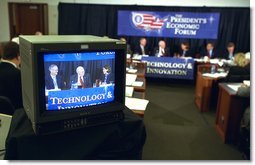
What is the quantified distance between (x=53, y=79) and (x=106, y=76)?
0.22m

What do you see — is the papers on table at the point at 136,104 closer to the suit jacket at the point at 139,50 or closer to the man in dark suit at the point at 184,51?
the man in dark suit at the point at 184,51

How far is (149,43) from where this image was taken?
704 cm

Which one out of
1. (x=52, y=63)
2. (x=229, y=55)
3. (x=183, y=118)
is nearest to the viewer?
(x=52, y=63)

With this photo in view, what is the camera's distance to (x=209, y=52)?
21.5 ft

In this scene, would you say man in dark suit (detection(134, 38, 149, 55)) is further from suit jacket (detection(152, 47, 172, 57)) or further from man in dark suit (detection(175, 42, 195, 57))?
man in dark suit (detection(175, 42, 195, 57))

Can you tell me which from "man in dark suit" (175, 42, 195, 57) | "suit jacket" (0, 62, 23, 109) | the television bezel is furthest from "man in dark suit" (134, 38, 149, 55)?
the television bezel

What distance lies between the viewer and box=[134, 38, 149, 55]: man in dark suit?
22.2 feet

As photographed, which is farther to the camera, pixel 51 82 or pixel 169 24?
pixel 169 24

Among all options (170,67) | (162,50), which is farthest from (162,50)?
(170,67)

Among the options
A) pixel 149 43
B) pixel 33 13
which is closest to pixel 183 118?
pixel 149 43

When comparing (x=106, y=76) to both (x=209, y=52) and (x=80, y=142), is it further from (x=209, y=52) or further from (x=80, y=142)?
(x=209, y=52)

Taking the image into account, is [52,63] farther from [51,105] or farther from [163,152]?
[163,152]

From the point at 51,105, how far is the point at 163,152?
2.32 metres

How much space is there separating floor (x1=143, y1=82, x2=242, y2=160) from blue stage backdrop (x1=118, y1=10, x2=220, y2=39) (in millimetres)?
1942
